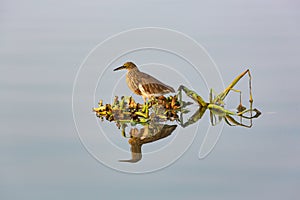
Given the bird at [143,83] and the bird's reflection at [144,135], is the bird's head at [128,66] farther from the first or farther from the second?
the bird's reflection at [144,135]

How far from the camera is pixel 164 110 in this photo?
269 cm

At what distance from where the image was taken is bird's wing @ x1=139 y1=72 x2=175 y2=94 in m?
2.59

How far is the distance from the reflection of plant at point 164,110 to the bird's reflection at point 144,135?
5cm

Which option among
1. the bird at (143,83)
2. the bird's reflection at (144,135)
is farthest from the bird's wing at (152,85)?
the bird's reflection at (144,135)

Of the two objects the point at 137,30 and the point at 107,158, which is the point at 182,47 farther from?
the point at 107,158

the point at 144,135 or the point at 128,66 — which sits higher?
the point at 128,66

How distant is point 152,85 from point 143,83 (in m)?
0.04

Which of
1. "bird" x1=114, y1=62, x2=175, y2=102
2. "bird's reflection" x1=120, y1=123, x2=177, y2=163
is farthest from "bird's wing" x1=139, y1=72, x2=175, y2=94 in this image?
"bird's reflection" x1=120, y1=123, x2=177, y2=163

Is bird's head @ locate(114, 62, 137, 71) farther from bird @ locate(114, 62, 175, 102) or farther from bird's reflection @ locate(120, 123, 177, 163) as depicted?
bird's reflection @ locate(120, 123, 177, 163)

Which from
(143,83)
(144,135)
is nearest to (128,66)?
(143,83)

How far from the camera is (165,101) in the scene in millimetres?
2682

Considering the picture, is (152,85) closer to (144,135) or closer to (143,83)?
(143,83)

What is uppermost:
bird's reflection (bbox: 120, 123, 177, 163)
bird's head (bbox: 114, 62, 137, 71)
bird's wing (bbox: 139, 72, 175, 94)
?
bird's head (bbox: 114, 62, 137, 71)

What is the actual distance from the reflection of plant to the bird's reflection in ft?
0.17
